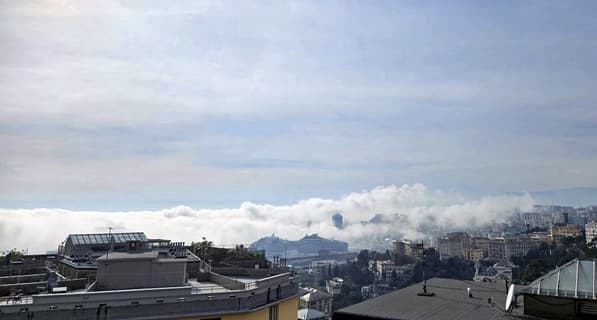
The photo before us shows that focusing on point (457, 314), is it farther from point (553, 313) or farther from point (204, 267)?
point (204, 267)

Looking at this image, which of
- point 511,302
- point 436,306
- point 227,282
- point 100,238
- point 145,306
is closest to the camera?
point 511,302

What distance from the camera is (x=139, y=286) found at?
73.2 ft

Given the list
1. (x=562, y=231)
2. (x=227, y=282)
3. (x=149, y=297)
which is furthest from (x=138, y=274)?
(x=562, y=231)

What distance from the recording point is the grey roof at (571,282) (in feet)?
47.4

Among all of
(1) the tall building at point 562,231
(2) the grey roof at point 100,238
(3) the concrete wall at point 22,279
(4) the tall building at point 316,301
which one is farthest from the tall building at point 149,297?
(1) the tall building at point 562,231

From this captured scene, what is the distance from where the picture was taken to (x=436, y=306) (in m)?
17.3

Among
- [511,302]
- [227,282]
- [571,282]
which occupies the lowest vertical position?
[227,282]

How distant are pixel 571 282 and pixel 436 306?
16.7 feet

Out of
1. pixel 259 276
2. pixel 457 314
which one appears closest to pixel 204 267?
pixel 259 276

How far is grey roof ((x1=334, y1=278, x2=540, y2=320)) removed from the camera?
1576 cm

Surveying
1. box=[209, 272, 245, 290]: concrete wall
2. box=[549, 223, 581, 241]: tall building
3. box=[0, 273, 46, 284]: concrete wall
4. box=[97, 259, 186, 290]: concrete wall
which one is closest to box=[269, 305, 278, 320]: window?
box=[209, 272, 245, 290]: concrete wall

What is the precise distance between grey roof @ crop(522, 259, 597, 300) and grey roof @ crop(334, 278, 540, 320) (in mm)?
1290

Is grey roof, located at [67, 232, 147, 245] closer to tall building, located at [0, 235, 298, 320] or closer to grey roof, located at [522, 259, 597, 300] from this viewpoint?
tall building, located at [0, 235, 298, 320]

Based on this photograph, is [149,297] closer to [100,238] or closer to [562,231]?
[100,238]
